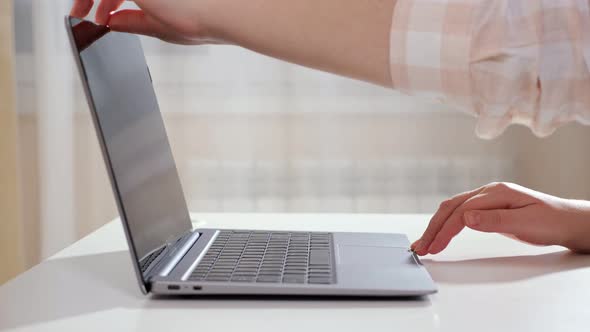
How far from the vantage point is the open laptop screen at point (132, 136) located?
693 millimetres

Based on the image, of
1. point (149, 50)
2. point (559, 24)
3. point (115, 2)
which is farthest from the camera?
point (149, 50)

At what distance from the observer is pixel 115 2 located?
2.86 feet

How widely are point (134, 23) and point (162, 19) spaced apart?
0.08m

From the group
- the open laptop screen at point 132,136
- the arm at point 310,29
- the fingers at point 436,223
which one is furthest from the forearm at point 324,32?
the fingers at point 436,223

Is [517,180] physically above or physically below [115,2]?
below

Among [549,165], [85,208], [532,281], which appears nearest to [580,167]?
[549,165]

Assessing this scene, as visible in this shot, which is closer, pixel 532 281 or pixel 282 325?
pixel 282 325

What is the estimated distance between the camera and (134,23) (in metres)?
0.85

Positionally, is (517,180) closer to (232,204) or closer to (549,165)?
(549,165)

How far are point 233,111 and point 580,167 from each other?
1.10 meters

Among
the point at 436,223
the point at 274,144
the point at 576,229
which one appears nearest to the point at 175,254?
the point at 436,223

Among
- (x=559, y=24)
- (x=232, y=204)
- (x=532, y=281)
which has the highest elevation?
(x=559, y=24)

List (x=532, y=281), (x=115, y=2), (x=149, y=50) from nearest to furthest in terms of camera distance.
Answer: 1. (x=532, y=281)
2. (x=115, y=2)
3. (x=149, y=50)

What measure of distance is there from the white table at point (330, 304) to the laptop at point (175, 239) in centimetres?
2
